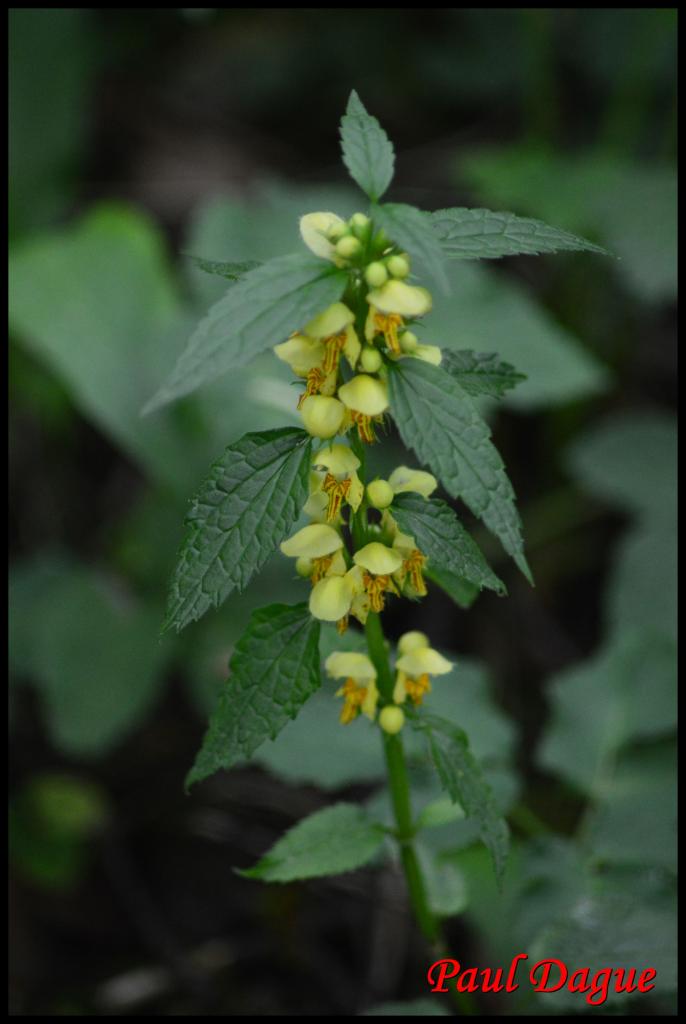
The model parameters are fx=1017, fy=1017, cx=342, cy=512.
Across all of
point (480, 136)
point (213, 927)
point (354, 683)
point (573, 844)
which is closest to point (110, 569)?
point (213, 927)

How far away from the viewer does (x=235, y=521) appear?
121 centimetres

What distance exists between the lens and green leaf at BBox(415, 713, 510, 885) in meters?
1.41

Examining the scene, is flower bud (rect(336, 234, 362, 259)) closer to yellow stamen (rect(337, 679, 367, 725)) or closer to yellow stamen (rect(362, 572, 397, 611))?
yellow stamen (rect(362, 572, 397, 611))

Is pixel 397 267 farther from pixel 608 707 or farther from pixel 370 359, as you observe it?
pixel 608 707

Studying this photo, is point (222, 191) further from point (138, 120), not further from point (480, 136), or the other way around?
point (480, 136)

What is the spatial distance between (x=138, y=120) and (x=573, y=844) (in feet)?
13.5

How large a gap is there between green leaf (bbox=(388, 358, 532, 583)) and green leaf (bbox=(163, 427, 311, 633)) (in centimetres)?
16

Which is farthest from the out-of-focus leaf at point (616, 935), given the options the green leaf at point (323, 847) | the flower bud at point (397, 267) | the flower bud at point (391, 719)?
the flower bud at point (397, 267)

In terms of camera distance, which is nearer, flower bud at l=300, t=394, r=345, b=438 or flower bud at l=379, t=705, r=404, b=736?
flower bud at l=300, t=394, r=345, b=438

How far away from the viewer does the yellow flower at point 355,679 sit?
146 centimetres

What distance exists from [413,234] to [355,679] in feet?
2.20

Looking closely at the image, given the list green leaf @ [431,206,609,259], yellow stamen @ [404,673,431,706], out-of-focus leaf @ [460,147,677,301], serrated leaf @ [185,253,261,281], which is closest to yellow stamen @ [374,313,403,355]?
green leaf @ [431,206,609,259]

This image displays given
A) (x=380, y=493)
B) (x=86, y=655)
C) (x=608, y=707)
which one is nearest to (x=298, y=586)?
(x=86, y=655)

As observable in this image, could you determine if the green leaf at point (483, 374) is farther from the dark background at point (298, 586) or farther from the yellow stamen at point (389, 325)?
the dark background at point (298, 586)
